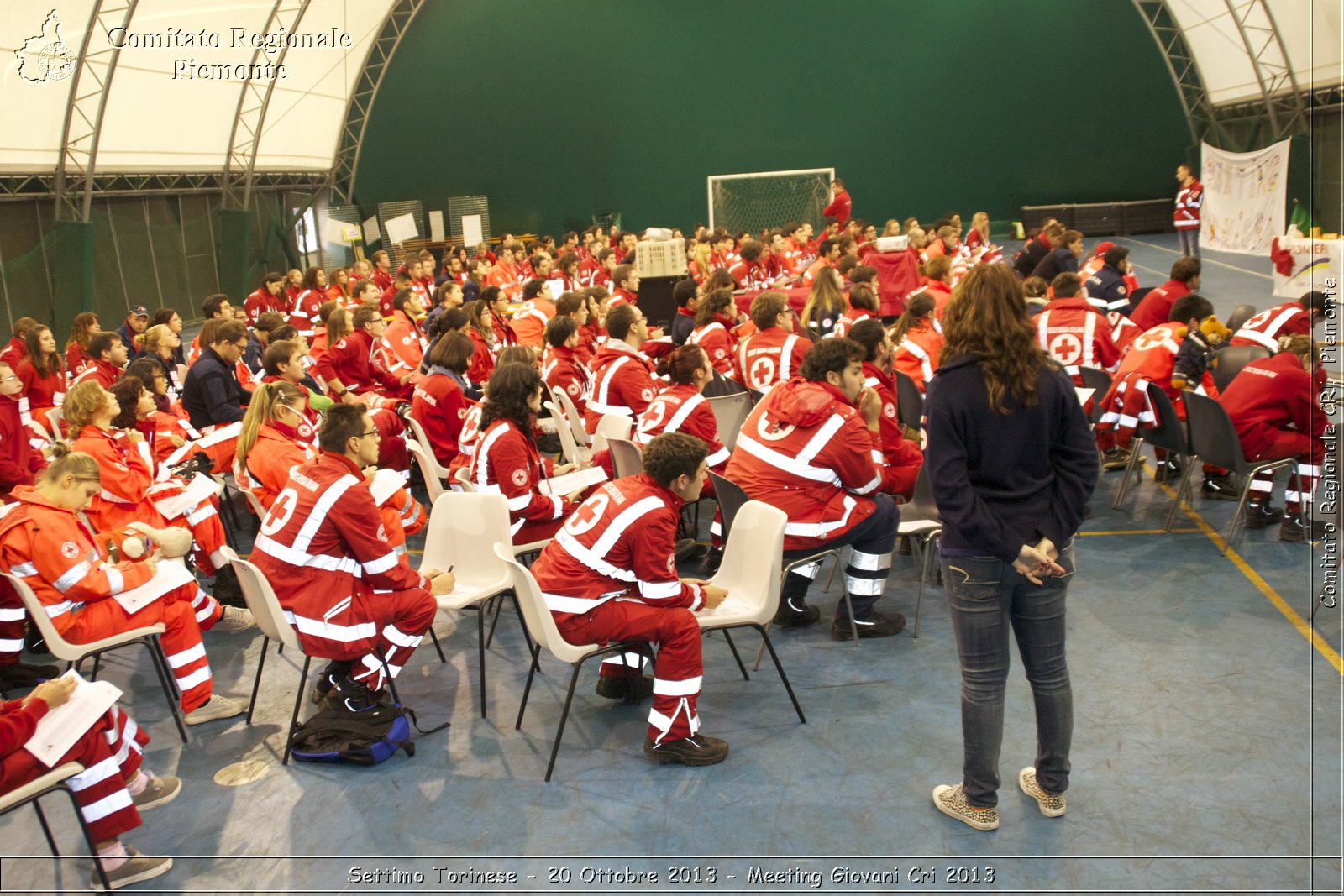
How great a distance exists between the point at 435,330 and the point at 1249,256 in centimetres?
1360

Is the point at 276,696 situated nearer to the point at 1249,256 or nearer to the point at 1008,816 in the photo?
the point at 1008,816

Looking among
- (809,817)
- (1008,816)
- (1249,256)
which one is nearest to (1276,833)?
(1008,816)

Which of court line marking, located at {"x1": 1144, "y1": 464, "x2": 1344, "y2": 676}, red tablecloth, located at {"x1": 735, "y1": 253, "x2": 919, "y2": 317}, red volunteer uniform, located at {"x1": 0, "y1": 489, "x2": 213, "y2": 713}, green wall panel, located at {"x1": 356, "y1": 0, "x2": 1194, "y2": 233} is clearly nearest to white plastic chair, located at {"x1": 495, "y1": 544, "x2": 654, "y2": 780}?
red volunteer uniform, located at {"x1": 0, "y1": 489, "x2": 213, "y2": 713}

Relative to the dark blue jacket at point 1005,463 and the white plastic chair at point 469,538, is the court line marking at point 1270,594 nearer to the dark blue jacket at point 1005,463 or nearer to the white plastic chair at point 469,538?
the dark blue jacket at point 1005,463

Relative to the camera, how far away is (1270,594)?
476 cm

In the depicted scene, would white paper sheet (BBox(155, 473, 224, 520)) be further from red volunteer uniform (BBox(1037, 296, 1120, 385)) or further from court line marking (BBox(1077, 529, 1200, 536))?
red volunteer uniform (BBox(1037, 296, 1120, 385))

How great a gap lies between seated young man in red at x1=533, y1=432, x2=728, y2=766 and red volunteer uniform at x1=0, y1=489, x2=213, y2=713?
1.72 m

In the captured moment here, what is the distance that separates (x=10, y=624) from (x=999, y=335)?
4329 mm

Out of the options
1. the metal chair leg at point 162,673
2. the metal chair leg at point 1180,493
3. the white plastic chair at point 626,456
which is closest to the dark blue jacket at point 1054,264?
the metal chair leg at point 1180,493

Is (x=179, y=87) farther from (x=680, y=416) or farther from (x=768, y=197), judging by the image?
(x=680, y=416)

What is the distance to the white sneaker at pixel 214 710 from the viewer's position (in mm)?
4297

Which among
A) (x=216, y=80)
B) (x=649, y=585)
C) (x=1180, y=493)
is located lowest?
(x=1180, y=493)

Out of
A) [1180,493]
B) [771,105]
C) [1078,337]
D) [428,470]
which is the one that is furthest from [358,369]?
[771,105]

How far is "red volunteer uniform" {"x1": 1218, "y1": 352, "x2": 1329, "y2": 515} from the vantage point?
16.8 ft
